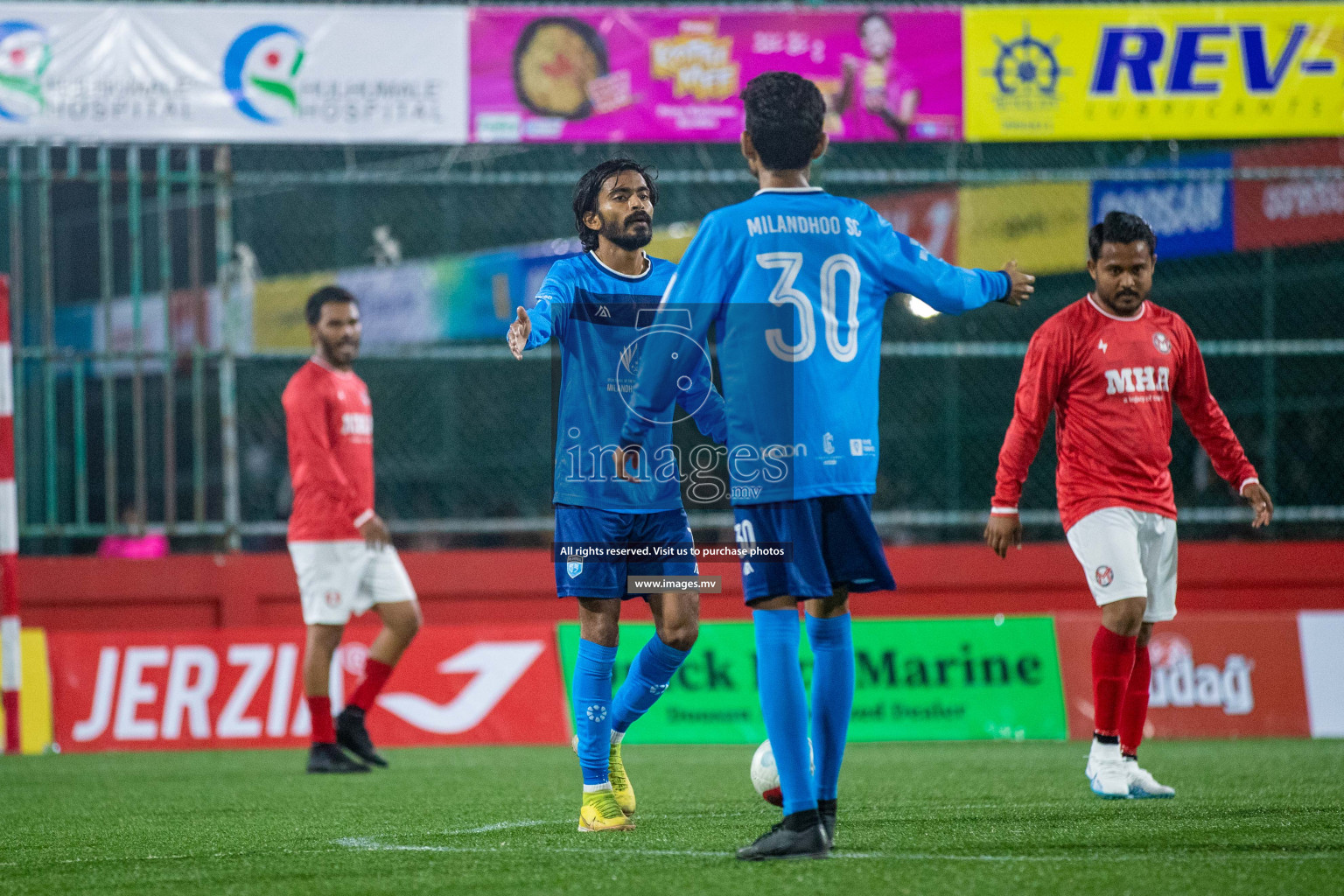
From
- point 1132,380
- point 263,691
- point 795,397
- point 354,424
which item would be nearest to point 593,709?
point 795,397

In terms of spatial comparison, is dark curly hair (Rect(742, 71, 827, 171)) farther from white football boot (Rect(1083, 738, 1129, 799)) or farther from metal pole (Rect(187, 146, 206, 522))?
metal pole (Rect(187, 146, 206, 522))

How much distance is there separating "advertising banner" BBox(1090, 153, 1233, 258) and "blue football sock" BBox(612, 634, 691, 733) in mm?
6821

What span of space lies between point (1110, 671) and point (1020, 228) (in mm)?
5925

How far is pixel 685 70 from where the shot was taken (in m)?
10.4

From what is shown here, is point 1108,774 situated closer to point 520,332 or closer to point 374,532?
point 520,332

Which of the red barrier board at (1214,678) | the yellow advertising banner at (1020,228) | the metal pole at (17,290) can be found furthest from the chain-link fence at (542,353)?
the red barrier board at (1214,678)

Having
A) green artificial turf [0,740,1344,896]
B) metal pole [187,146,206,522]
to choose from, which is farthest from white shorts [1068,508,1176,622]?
metal pole [187,146,206,522]

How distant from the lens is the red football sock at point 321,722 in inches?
293

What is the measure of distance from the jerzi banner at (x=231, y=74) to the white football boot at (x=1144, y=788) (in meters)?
6.65

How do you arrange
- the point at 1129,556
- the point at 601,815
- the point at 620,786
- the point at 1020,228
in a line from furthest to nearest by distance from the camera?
the point at 1020,228, the point at 1129,556, the point at 620,786, the point at 601,815

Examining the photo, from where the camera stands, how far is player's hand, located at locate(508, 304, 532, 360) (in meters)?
4.49

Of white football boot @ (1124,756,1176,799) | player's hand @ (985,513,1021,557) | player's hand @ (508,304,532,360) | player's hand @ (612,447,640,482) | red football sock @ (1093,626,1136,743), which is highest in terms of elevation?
player's hand @ (508,304,532,360)

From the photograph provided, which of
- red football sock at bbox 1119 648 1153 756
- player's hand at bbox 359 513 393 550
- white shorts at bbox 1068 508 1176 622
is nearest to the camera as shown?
white shorts at bbox 1068 508 1176 622

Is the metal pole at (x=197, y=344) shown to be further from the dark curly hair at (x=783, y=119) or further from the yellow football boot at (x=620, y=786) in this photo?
the dark curly hair at (x=783, y=119)
